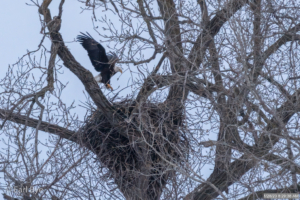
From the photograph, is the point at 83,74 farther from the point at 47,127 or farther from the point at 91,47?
the point at 91,47

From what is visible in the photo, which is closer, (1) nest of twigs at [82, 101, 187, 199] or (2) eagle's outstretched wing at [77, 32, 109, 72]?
(1) nest of twigs at [82, 101, 187, 199]

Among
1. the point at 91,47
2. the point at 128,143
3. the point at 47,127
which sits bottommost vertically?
the point at 128,143

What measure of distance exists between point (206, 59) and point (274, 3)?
112 centimetres

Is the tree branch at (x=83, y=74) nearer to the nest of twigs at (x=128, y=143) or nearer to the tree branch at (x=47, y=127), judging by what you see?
the nest of twigs at (x=128, y=143)

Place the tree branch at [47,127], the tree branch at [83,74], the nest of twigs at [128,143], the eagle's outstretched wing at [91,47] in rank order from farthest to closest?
the eagle's outstretched wing at [91,47]
the nest of twigs at [128,143]
the tree branch at [47,127]
the tree branch at [83,74]

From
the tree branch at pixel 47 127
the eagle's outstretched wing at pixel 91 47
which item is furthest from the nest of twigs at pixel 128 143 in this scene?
the eagle's outstretched wing at pixel 91 47

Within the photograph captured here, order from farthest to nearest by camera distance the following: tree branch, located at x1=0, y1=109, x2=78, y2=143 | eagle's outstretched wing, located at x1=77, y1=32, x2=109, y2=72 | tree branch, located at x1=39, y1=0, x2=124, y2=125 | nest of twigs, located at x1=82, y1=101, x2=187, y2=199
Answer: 1. eagle's outstretched wing, located at x1=77, y1=32, x2=109, y2=72
2. nest of twigs, located at x1=82, y1=101, x2=187, y2=199
3. tree branch, located at x1=0, y1=109, x2=78, y2=143
4. tree branch, located at x1=39, y1=0, x2=124, y2=125

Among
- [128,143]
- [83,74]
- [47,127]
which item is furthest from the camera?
[47,127]

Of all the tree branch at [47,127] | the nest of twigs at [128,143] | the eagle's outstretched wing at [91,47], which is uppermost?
the eagle's outstretched wing at [91,47]

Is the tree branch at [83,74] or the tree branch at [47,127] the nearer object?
the tree branch at [83,74]

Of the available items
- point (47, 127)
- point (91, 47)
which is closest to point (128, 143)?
point (47, 127)

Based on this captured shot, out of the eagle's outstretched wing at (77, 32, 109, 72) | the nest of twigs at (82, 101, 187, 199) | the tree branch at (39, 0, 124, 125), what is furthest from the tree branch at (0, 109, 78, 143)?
the eagle's outstretched wing at (77, 32, 109, 72)

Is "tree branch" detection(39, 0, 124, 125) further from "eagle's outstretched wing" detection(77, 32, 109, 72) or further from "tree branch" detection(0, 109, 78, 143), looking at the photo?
"eagle's outstretched wing" detection(77, 32, 109, 72)

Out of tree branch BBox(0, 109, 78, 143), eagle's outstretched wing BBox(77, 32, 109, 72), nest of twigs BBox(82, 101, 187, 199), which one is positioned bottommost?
nest of twigs BBox(82, 101, 187, 199)
